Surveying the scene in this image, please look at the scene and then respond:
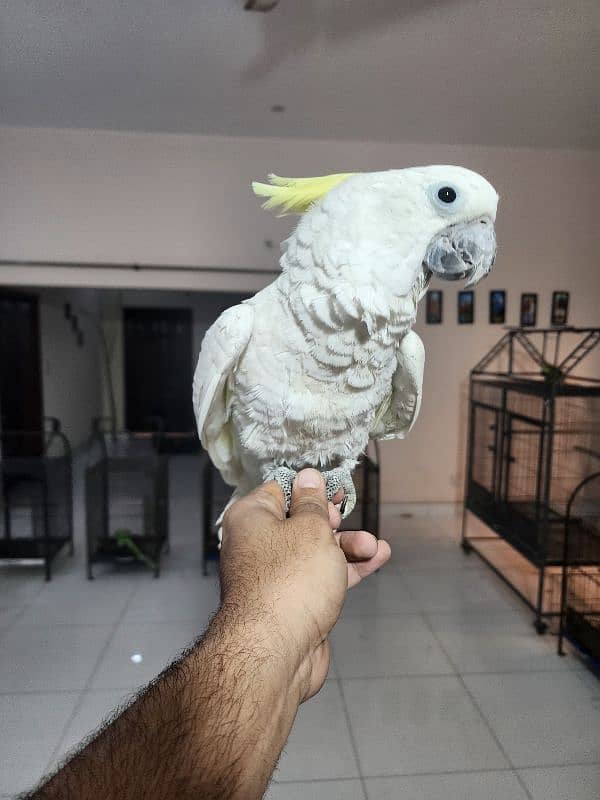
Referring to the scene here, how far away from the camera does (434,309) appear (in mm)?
3807

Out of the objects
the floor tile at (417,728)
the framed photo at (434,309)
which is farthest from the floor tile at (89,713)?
the framed photo at (434,309)

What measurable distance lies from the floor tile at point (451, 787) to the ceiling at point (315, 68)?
2.94m

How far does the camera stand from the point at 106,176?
3.49 m

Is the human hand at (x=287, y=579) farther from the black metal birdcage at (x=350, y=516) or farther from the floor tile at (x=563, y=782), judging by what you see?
the black metal birdcage at (x=350, y=516)

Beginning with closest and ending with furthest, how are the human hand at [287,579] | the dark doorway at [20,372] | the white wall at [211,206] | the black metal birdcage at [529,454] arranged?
the human hand at [287,579]
the black metal birdcage at [529,454]
the white wall at [211,206]
the dark doorway at [20,372]

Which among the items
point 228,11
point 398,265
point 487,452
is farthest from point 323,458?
point 487,452

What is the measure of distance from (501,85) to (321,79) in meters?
0.96

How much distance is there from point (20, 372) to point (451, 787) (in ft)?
14.9

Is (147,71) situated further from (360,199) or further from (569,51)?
(360,199)

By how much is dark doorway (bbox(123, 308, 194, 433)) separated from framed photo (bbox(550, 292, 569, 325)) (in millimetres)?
3962

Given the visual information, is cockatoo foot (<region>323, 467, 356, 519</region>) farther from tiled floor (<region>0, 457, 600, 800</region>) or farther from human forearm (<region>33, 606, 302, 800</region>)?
tiled floor (<region>0, 457, 600, 800</region>)

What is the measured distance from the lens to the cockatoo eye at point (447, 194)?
90 centimetres

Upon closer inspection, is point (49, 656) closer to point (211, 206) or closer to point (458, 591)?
point (458, 591)

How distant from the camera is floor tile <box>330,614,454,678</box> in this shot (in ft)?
7.30
